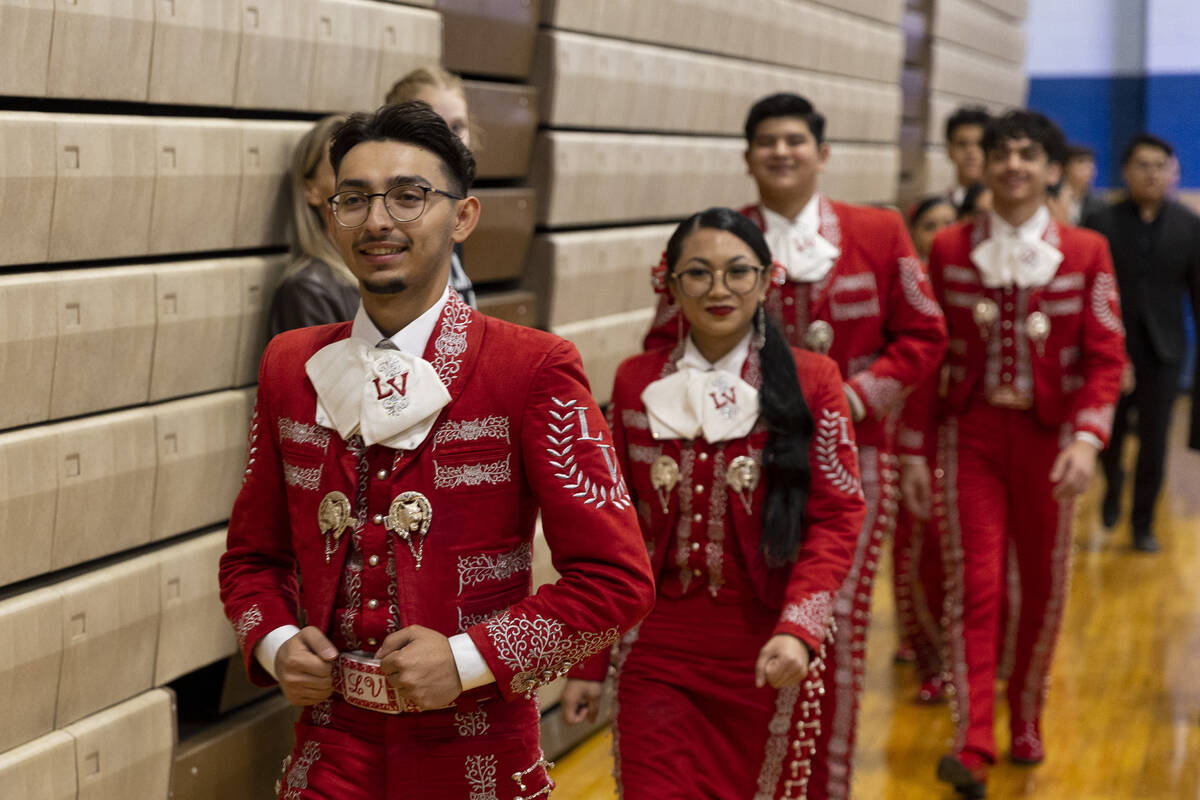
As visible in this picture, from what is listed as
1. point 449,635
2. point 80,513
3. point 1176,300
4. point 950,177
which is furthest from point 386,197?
point 950,177

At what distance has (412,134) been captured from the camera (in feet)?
6.38

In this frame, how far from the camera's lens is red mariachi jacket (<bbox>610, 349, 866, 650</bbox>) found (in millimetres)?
2822

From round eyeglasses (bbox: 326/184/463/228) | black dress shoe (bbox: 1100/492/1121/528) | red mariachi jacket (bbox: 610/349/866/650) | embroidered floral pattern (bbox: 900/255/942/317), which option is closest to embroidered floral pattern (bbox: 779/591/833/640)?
red mariachi jacket (bbox: 610/349/866/650)

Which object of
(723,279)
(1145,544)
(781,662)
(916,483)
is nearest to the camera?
(781,662)

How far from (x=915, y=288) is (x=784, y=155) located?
49cm

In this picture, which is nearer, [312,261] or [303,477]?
[303,477]

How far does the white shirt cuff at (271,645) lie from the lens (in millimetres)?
1962

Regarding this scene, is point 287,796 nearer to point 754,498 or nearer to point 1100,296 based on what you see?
point 754,498

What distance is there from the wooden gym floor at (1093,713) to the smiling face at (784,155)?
5.56 ft

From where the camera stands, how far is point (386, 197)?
1.92m

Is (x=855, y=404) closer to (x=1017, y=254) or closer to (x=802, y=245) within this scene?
(x=802, y=245)

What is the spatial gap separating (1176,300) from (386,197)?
573cm

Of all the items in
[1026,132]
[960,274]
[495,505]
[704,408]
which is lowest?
[495,505]

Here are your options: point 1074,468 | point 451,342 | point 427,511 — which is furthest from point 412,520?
point 1074,468
